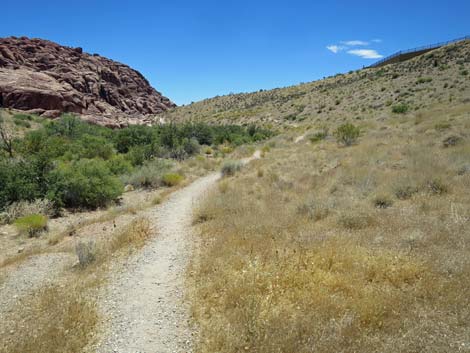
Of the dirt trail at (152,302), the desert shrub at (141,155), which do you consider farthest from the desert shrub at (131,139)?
the dirt trail at (152,302)

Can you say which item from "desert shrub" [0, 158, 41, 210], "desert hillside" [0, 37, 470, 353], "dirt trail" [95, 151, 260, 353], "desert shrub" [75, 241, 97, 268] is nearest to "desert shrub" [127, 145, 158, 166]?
"desert hillside" [0, 37, 470, 353]

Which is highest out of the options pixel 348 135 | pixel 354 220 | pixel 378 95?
pixel 378 95

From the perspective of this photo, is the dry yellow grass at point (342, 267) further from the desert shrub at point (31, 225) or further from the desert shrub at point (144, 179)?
the desert shrub at point (144, 179)

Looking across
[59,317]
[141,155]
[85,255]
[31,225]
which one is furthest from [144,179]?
[59,317]

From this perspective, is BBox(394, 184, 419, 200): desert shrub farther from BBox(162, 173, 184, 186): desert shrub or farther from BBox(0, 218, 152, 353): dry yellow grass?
BBox(162, 173, 184, 186): desert shrub

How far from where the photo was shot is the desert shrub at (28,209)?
370 inches

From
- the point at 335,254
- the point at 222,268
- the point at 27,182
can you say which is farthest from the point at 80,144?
the point at 335,254

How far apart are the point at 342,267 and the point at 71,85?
60.6m

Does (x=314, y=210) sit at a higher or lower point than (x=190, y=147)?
lower

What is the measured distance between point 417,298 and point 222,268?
2.96 metres

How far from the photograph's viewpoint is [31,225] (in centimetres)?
851

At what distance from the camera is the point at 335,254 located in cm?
505

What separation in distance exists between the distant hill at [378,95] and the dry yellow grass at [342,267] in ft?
67.2

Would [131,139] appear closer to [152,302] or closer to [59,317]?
[152,302]
